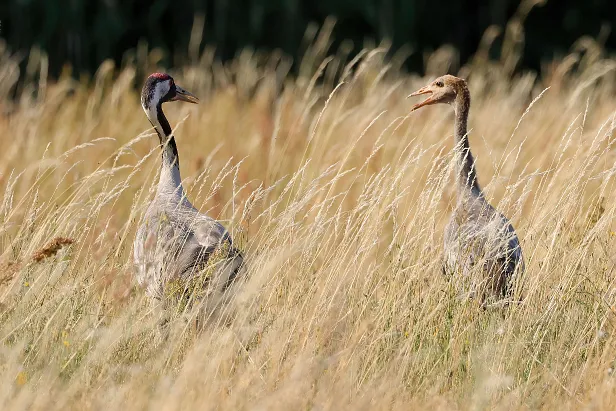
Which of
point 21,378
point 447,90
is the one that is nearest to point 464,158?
point 447,90

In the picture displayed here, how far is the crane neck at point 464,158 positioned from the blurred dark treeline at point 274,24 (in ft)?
34.7

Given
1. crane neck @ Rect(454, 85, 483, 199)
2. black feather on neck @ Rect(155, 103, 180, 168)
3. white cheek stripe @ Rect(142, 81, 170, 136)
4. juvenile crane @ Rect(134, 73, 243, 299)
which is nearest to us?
juvenile crane @ Rect(134, 73, 243, 299)

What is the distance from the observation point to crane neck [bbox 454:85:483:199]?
15.6 ft

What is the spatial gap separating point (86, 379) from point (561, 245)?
1.88 m

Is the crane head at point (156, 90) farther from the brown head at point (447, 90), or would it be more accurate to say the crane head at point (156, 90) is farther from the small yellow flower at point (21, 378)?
the small yellow flower at point (21, 378)

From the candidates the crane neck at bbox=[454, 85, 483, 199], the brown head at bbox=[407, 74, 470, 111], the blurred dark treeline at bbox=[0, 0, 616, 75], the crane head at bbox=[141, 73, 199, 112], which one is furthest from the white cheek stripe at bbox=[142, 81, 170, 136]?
the blurred dark treeline at bbox=[0, 0, 616, 75]

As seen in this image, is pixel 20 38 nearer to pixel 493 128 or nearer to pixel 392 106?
pixel 392 106

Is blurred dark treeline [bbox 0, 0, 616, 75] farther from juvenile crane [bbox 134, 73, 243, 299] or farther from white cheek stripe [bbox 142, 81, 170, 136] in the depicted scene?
juvenile crane [bbox 134, 73, 243, 299]

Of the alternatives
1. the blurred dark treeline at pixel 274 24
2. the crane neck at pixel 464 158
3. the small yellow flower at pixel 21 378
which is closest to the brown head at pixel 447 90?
the crane neck at pixel 464 158

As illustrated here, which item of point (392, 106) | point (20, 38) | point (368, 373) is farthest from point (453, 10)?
point (368, 373)

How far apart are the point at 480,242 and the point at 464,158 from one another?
0.50 metres

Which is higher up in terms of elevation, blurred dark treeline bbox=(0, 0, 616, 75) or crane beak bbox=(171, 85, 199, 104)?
crane beak bbox=(171, 85, 199, 104)

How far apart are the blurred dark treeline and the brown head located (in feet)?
34.2

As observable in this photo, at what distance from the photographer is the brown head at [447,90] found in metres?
5.29
